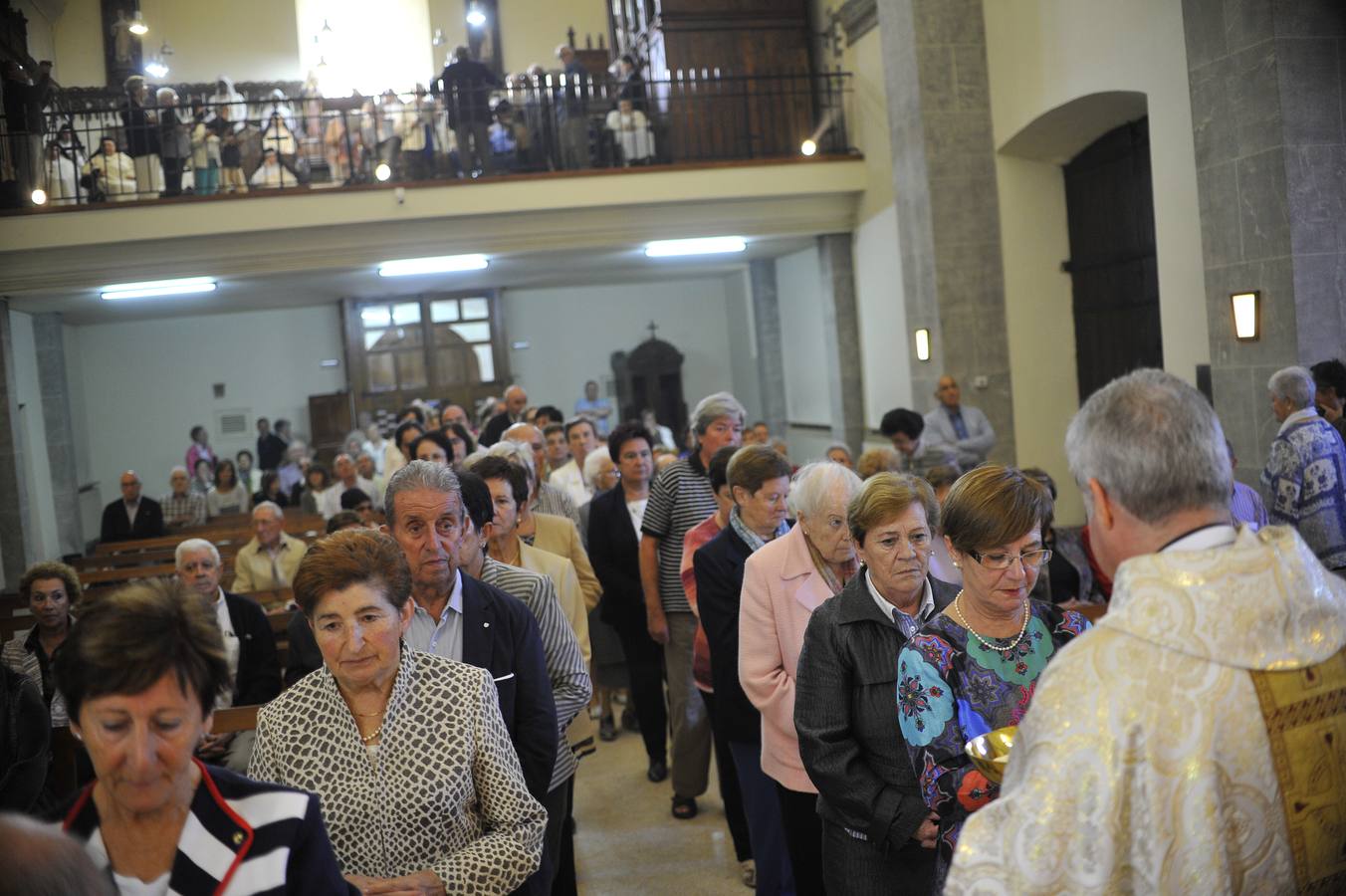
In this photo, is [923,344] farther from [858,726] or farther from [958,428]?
[858,726]

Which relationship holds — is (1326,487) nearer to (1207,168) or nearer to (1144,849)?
(1207,168)

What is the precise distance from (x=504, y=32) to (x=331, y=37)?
9.41 feet

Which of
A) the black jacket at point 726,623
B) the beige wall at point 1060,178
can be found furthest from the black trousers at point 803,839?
the beige wall at point 1060,178

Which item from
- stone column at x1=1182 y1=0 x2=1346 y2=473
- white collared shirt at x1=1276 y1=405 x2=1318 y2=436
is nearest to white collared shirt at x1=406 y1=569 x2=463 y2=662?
white collared shirt at x1=1276 y1=405 x2=1318 y2=436

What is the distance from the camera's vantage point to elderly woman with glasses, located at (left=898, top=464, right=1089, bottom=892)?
7.71ft

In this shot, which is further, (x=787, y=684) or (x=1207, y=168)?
(x=1207, y=168)

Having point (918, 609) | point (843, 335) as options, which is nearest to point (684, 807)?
point (918, 609)

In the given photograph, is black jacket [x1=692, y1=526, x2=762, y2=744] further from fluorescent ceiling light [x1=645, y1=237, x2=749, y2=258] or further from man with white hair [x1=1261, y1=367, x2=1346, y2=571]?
fluorescent ceiling light [x1=645, y1=237, x2=749, y2=258]

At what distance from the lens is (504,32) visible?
69.6 ft

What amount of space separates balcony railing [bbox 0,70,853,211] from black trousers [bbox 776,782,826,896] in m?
9.54

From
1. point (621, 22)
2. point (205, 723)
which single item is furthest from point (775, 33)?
point (205, 723)

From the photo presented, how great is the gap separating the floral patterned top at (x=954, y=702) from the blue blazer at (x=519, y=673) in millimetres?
947

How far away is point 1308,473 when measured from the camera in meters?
5.46

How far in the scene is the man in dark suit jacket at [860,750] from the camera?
2.65m
